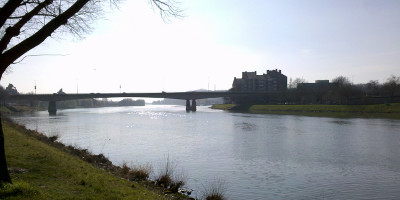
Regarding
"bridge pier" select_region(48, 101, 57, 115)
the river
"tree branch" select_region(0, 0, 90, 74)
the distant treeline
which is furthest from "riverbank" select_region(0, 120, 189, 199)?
"bridge pier" select_region(48, 101, 57, 115)

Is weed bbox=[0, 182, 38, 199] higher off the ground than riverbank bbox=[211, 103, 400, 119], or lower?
higher

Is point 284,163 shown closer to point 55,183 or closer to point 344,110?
point 55,183

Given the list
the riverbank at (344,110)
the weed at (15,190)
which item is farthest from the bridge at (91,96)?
the weed at (15,190)

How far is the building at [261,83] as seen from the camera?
17475 centimetres

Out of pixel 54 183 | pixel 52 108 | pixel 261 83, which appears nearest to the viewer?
pixel 54 183

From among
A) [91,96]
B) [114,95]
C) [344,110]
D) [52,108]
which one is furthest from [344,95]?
[52,108]

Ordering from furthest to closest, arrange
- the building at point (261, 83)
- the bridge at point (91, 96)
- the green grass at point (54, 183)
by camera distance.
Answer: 1. the building at point (261, 83)
2. the bridge at point (91, 96)
3. the green grass at point (54, 183)

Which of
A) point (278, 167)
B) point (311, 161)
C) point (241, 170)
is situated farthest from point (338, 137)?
point (241, 170)

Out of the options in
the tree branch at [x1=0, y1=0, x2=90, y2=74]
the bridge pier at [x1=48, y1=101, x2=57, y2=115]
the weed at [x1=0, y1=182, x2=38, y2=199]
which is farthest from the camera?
the bridge pier at [x1=48, y1=101, x2=57, y2=115]

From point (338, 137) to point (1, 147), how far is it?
3373 centimetres

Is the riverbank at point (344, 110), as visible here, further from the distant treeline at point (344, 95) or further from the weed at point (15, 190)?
the weed at point (15, 190)

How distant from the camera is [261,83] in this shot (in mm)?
175250

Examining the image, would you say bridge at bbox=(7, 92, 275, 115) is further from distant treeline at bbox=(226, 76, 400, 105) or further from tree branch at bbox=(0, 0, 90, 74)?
tree branch at bbox=(0, 0, 90, 74)

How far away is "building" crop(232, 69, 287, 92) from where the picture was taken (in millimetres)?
174750
